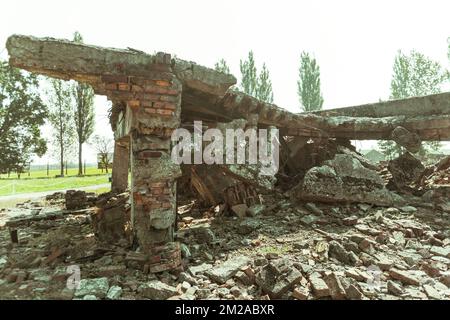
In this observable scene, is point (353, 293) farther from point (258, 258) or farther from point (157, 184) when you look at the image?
point (157, 184)

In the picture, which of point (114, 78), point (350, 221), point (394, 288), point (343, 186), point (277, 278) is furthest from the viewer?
point (343, 186)

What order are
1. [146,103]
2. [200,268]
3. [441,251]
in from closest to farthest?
[200,268] < [146,103] < [441,251]

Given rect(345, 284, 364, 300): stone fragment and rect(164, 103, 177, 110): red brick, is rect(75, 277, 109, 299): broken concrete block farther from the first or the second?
rect(345, 284, 364, 300): stone fragment

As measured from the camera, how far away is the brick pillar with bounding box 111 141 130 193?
25.0 feet

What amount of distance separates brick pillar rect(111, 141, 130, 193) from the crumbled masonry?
1269 mm

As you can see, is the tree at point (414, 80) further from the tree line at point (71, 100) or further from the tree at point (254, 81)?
the tree at point (254, 81)

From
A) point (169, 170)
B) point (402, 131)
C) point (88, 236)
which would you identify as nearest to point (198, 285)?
point (169, 170)

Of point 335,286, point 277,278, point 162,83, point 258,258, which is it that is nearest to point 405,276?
point 335,286

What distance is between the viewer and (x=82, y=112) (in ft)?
73.4

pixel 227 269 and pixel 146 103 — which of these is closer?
pixel 227 269

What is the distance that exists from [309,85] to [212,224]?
83.3 ft

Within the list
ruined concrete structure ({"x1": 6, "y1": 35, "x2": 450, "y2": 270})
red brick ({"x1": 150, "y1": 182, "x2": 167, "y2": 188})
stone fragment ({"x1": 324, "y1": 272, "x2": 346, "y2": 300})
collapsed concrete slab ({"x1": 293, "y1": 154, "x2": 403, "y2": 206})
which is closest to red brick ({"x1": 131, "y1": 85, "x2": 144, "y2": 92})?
ruined concrete structure ({"x1": 6, "y1": 35, "x2": 450, "y2": 270})

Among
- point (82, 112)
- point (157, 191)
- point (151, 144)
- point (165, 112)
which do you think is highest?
point (82, 112)

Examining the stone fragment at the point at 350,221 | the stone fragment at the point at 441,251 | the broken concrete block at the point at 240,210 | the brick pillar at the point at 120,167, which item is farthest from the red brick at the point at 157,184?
the brick pillar at the point at 120,167
